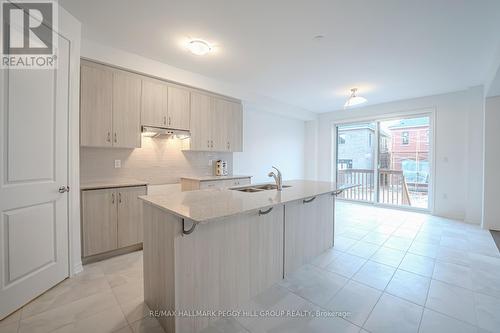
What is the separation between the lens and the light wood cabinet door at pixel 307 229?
7.47 ft

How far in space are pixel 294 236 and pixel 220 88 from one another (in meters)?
2.90

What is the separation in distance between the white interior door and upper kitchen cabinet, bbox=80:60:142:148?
1.42 feet

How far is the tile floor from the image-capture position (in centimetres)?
161

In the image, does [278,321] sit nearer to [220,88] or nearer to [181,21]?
[181,21]

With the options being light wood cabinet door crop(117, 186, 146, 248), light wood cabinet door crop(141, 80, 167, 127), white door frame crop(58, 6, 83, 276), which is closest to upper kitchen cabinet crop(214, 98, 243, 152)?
light wood cabinet door crop(141, 80, 167, 127)

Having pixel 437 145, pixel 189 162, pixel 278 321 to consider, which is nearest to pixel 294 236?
pixel 278 321

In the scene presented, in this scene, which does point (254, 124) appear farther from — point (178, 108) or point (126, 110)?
point (126, 110)

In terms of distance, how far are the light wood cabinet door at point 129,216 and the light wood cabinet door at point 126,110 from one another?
63 cm

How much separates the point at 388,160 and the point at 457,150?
4.27 feet

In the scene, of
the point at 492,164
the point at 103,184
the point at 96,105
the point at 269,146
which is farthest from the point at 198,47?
the point at 492,164

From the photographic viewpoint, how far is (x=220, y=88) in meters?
3.97

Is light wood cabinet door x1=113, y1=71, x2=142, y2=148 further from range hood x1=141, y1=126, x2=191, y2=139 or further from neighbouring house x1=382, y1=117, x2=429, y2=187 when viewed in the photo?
neighbouring house x1=382, y1=117, x2=429, y2=187

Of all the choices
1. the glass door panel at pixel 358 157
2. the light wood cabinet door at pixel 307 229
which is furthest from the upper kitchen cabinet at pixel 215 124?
the glass door panel at pixel 358 157

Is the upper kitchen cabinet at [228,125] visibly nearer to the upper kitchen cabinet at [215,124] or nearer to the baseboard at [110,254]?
the upper kitchen cabinet at [215,124]
